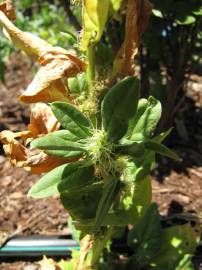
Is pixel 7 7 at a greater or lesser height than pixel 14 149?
greater

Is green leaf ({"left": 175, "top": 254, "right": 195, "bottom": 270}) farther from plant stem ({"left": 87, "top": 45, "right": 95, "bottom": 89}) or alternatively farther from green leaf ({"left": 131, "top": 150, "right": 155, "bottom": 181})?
plant stem ({"left": 87, "top": 45, "right": 95, "bottom": 89})

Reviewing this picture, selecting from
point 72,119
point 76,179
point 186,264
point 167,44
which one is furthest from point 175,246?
point 167,44

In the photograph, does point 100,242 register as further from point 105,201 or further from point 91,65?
point 91,65

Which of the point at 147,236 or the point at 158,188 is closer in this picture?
the point at 147,236

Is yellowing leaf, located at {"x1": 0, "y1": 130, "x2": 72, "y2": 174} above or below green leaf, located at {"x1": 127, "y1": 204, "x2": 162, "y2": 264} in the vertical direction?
above

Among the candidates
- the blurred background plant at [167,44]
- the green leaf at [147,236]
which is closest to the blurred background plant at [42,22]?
the blurred background plant at [167,44]

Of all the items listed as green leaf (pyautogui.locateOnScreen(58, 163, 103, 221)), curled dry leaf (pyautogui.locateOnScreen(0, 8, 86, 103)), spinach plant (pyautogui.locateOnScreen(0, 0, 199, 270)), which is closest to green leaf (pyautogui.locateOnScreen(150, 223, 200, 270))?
spinach plant (pyautogui.locateOnScreen(0, 0, 199, 270))

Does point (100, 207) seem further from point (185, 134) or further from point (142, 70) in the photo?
point (185, 134)
